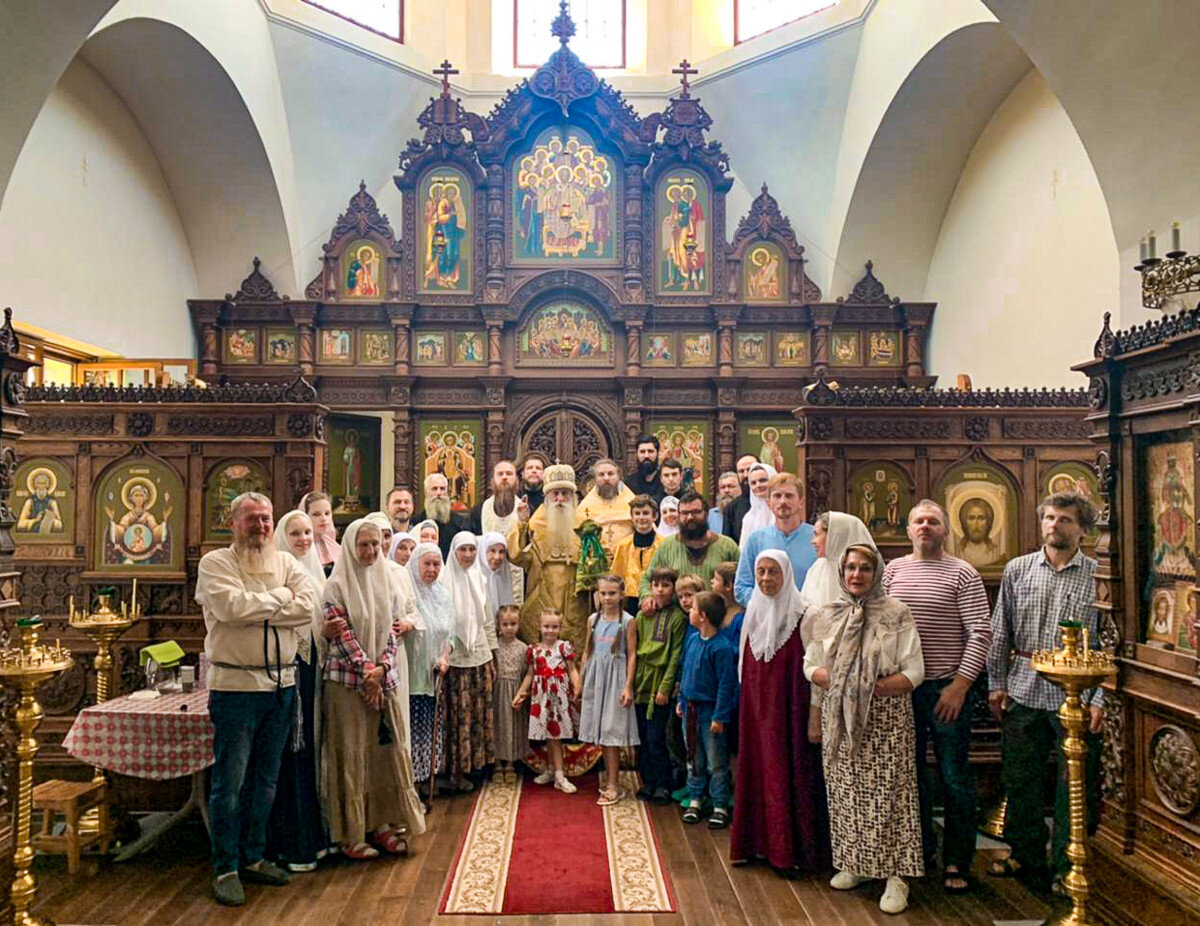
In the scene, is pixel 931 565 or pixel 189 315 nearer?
pixel 931 565

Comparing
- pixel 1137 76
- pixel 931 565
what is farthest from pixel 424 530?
pixel 1137 76

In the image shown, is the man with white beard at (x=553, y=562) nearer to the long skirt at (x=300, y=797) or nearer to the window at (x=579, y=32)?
the long skirt at (x=300, y=797)

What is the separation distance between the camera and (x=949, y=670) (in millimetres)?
4410

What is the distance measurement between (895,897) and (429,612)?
2938mm

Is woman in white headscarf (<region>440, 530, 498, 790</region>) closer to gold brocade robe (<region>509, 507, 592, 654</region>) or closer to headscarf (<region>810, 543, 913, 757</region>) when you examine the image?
gold brocade robe (<region>509, 507, 592, 654</region>)

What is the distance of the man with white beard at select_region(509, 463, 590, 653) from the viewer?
6348mm

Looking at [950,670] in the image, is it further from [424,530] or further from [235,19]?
[235,19]

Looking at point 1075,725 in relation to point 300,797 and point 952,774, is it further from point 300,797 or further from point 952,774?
point 300,797

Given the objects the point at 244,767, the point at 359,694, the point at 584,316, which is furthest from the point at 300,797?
the point at 584,316

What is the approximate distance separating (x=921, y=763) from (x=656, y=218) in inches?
346

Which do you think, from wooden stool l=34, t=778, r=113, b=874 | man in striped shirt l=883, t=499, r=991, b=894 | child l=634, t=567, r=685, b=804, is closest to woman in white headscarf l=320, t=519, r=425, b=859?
wooden stool l=34, t=778, r=113, b=874

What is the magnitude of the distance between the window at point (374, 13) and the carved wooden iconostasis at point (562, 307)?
1.57m

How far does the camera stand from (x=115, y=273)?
9.67m

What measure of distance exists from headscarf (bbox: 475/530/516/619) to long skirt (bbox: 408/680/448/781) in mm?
746
